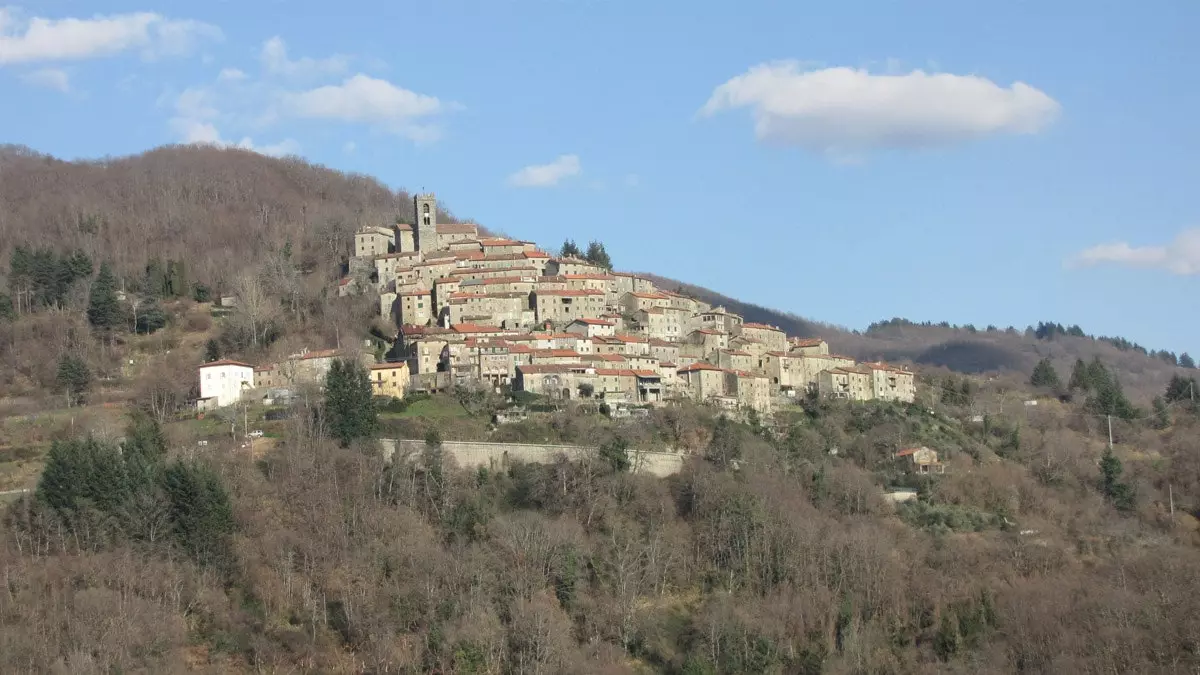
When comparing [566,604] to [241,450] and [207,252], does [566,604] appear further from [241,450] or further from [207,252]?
[207,252]

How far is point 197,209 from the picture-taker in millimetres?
108188

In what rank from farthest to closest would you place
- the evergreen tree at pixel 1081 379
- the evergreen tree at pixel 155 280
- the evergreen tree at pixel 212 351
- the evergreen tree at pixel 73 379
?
the evergreen tree at pixel 1081 379
the evergreen tree at pixel 155 280
the evergreen tree at pixel 212 351
the evergreen tree at pixel 73 379

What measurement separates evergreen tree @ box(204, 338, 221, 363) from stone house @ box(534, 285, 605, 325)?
48.2ft

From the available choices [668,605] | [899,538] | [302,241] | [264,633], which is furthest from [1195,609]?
[302,241]

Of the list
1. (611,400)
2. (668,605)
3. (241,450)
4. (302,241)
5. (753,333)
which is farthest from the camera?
(302,241)

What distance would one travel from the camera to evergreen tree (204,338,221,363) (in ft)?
212

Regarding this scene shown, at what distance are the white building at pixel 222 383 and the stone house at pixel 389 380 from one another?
530cm

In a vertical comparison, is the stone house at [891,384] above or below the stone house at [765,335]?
below

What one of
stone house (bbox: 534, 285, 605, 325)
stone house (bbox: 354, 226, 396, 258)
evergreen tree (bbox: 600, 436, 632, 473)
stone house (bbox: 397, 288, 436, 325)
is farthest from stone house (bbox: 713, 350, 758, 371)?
stone house (bbox: 354, 226, 396, 258)

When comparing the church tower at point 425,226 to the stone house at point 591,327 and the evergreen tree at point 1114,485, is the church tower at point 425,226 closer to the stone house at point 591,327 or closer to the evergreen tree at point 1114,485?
the stone house at point 591,327

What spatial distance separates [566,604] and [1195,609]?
64.2 ft

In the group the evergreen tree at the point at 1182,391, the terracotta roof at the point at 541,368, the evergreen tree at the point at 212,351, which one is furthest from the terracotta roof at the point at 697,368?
the evergreen tree at the point at 1182,391

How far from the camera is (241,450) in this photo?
51.5 m

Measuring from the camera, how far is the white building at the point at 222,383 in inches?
2312
